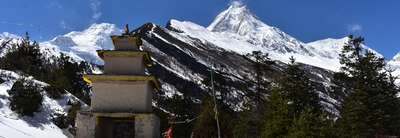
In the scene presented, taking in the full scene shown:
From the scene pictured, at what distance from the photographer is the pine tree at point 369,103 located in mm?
40344

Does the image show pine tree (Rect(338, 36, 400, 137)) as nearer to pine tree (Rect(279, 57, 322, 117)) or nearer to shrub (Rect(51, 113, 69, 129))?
pine tree (Rect(279, 57, 322, 117))

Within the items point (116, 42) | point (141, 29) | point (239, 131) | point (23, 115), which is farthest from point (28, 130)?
point (141, 29)

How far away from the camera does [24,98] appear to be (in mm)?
39188

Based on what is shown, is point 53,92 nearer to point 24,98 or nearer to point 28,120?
point 24,98

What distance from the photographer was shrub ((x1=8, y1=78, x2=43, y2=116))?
127 feet

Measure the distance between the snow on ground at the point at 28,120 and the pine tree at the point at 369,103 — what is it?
850 inches

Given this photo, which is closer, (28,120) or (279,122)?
(279,122)

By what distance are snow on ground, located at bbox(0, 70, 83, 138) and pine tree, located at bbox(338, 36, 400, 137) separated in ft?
70.8

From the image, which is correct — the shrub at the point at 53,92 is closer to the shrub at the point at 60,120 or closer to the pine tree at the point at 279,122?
the shrub at the point at 60,120

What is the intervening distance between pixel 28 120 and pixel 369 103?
26.5 metres

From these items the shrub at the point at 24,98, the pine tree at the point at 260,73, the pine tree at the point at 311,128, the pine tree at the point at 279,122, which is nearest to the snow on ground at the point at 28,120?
the shrub at the point at 24,98

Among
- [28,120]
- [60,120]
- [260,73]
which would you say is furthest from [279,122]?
[260,73]

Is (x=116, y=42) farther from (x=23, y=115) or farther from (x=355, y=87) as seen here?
(x=355, y=87)

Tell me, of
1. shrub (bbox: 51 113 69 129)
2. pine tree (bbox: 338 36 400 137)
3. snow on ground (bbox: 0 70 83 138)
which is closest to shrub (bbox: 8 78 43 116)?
snow on ground (bbox: 0 70 83 138)
